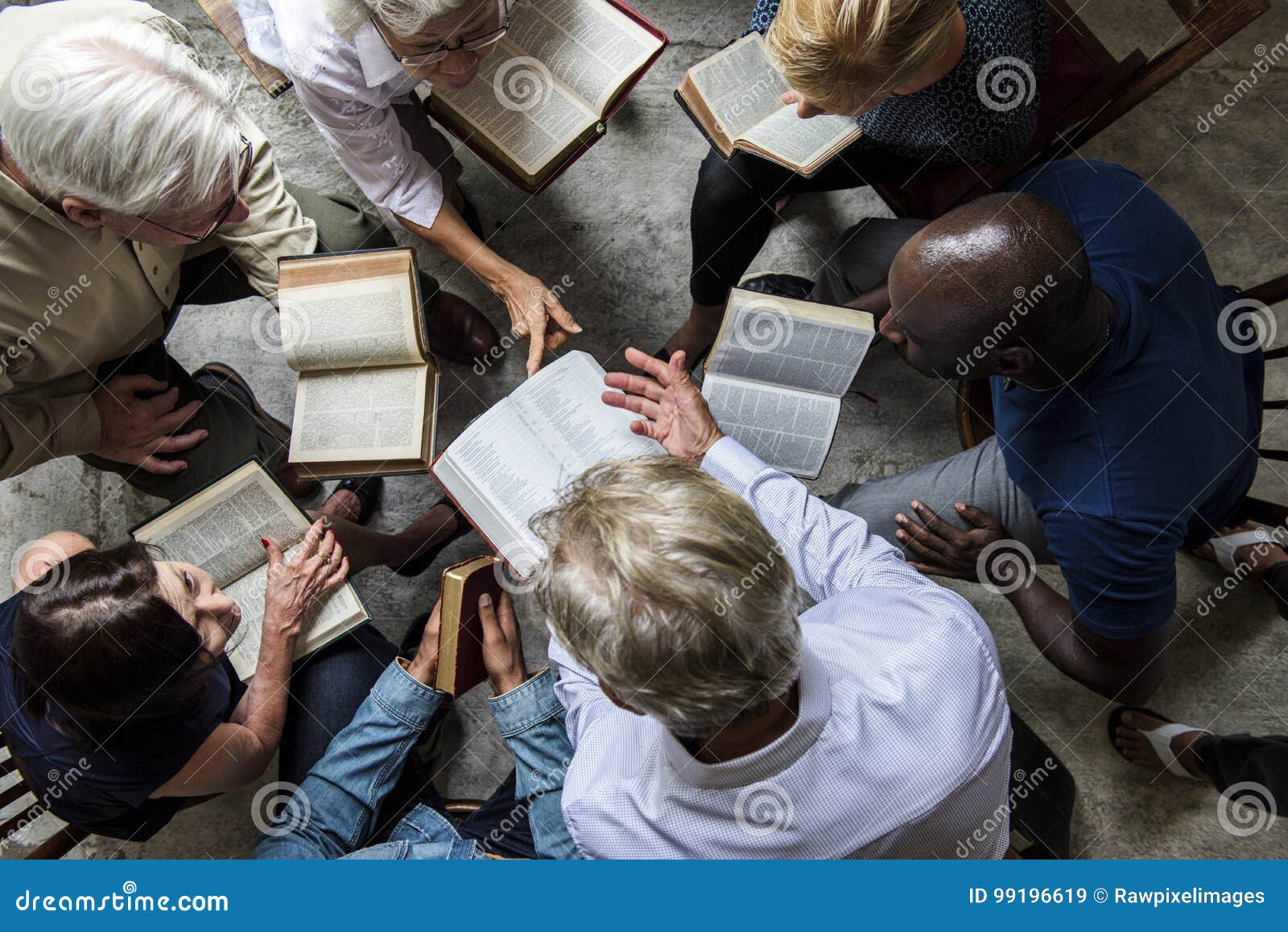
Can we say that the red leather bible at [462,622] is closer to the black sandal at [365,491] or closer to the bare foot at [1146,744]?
the black sandal at [365,491]

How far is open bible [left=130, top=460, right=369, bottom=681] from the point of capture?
1.99m

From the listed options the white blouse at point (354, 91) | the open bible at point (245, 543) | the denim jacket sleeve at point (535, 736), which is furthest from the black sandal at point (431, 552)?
the white blouse at point (354, 91)

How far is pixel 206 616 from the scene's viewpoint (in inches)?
71.6

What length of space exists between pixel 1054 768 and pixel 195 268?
2.47 m

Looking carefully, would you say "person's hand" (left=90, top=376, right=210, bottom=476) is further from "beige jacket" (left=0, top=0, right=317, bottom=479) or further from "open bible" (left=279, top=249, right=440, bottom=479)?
"open bible" (left=279, top=249, right=440, bottom=479)

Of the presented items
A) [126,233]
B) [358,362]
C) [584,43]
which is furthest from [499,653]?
[584,43]

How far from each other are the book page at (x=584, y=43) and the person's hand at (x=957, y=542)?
1.32 meters

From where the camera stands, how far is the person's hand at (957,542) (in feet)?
6.57

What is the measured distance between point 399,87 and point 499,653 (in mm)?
1378

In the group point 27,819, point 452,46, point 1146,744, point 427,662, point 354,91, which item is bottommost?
point 27,819

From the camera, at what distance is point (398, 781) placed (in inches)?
77.4

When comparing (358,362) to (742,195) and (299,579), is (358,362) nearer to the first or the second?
(299,579)

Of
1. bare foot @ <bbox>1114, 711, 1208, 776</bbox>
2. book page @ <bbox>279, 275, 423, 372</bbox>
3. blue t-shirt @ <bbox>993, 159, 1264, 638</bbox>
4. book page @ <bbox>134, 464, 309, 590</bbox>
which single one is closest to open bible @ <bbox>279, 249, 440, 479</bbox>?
book page @ <bbox>279, 275, 423, 372</bbox>

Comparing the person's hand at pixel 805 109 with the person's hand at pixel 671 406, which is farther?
the person's hand at pixel 671 406
